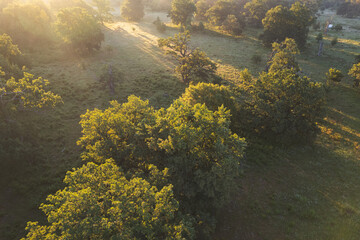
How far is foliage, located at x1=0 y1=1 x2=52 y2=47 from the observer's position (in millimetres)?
47094

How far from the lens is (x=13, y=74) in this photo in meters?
30.7

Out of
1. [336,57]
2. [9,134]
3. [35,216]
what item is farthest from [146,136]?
[336,57]

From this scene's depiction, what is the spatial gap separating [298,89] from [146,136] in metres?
22.1

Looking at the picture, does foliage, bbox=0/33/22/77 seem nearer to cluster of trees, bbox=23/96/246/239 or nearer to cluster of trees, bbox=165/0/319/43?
cluster of trees, bbox=23/96/246/239

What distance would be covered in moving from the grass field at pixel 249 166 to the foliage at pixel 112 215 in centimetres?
776

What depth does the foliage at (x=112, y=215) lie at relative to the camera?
1120 centimetres

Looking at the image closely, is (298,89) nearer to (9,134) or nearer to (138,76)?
(138,76)

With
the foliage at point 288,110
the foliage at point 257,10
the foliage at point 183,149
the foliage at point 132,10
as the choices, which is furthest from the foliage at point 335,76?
the foliage at point 132,10

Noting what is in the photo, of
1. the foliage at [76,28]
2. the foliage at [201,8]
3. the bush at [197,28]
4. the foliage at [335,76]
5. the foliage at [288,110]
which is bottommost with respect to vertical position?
the foliage at [288,110]

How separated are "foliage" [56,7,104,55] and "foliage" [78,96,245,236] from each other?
3818 centimetres

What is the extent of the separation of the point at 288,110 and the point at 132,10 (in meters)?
86.3

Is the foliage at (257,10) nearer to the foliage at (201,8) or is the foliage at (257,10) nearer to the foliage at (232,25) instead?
the foliage at (232,25)

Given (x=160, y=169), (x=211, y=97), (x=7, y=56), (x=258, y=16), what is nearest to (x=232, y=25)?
(x=258, y=16)

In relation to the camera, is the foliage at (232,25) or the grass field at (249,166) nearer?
the grass field at (249,166)
